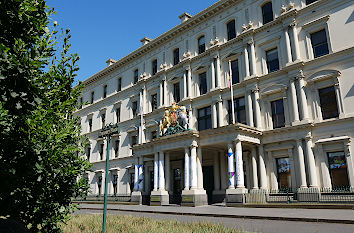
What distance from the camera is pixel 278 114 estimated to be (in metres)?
24.7

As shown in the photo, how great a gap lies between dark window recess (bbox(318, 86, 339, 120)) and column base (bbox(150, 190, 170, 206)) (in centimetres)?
1583

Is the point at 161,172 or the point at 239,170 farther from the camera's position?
the point at 161,172

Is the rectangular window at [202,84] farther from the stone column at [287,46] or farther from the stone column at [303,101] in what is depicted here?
the stone column at [303,101]

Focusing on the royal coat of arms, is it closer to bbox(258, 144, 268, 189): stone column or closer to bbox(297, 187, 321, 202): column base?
bbox(258, 144, 268, 189): stone column

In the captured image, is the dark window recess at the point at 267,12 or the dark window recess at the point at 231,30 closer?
the dark window recess at the point at 267,12

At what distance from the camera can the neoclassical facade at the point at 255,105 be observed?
2136 centimetres

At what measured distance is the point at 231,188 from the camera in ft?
73.7

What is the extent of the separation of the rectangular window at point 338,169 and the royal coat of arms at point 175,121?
12.4 metres

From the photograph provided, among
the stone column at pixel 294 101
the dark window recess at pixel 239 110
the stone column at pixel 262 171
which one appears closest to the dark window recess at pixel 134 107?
the dark window recess at pixel 239 110

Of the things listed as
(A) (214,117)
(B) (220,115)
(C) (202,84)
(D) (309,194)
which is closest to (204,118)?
(A) (214,117)

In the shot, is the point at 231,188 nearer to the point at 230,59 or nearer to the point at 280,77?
the point at 280,77

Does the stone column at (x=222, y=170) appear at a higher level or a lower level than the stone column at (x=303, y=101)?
lower

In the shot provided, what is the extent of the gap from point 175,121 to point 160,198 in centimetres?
771

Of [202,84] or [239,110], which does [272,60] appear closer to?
[239,110]
